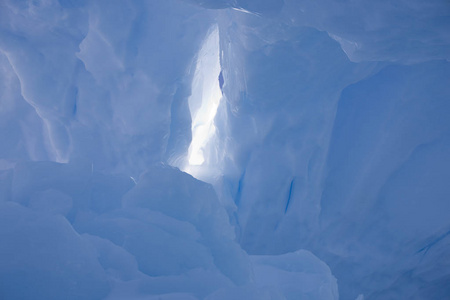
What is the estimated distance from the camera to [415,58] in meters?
2.59

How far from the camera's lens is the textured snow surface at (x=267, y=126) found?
226 centimetres

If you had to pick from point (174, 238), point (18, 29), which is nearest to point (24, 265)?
point (174, 238)

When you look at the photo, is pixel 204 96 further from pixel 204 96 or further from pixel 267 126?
pixel 267 126

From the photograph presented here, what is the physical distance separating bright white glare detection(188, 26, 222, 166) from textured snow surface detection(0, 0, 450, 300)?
60 cm

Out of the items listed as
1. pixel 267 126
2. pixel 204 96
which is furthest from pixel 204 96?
pixel 267 126

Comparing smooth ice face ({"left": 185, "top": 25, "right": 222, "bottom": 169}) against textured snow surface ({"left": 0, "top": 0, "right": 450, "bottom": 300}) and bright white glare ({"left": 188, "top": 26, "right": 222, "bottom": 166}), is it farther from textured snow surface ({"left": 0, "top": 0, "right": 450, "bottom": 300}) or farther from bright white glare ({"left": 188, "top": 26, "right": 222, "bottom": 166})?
textured snow surface ({"left": 0, "top": 0, "right": 450, "bottom": 300})

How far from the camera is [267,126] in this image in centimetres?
362

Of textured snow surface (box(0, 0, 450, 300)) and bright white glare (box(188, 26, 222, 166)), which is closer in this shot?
textured snow surface (box(0, 0, 450, 300))

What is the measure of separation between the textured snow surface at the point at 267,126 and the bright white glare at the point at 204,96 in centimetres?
60

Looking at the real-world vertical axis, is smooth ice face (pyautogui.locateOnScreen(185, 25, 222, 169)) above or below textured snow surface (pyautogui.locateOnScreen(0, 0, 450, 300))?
above

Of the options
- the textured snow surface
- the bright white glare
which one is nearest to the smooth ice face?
the bright white glare

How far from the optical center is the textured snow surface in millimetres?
2256

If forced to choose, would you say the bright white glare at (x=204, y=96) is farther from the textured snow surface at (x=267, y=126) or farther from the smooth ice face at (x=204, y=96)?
the textured snow surface at (x=267, y=126)

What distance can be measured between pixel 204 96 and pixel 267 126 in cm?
220
